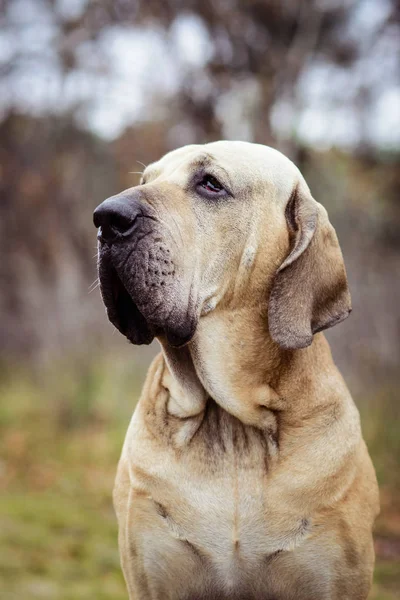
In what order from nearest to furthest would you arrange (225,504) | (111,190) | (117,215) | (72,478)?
(117,215), (225,504), (72,478), (111,190)

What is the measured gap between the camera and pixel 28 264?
1043cm

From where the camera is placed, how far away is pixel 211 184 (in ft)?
9.36

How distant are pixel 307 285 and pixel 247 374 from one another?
438 mm

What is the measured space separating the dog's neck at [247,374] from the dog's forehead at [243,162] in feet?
1.84

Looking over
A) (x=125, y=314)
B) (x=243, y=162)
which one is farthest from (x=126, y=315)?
(x=243, y=162)

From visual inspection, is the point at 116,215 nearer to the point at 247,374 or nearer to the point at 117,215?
→ the point at 117,215

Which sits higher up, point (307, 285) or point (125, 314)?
point (307, 285)

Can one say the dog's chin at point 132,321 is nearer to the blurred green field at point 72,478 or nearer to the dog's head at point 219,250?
the dog's head at point 219,250

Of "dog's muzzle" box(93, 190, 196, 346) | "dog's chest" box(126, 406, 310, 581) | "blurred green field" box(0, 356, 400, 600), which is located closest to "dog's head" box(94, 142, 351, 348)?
"dog's muzzle" box(93, 190, 196, 346)

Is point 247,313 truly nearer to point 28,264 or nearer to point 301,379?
point 301,379

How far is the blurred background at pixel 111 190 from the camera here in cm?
648

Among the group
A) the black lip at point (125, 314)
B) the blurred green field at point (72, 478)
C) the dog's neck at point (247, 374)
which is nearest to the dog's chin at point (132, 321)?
the black lip at point (125, 314)

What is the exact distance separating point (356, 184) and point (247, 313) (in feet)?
19.7

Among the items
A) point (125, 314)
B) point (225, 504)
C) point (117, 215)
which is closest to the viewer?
point (117, 215)
